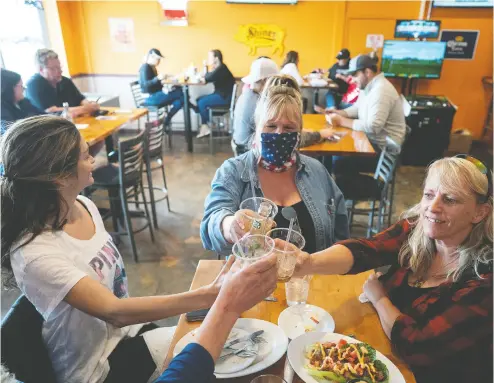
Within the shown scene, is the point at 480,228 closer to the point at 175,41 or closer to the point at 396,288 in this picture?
the point at 396,288

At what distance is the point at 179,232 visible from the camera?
354 cm

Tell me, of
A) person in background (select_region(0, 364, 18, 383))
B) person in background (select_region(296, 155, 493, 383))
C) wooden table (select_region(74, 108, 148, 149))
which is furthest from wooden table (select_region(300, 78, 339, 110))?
person in background (select_region(0, 364, 18, 383))

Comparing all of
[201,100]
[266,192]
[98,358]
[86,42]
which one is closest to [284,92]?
[266,192]

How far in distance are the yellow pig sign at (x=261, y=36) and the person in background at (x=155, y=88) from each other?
1.37 metres

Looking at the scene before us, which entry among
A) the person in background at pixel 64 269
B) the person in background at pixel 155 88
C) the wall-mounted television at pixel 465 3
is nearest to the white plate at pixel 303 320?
the person in background at pixel 64 269

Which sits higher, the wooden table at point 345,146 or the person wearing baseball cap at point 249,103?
the person wearing baseball cap at point 249,103

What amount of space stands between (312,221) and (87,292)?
982 millimetres

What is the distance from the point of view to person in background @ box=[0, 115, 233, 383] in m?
1.15

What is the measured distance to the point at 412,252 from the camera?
136 cm

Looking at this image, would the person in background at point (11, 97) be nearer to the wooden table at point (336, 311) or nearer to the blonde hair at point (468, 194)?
the wooden table at point (336, 311)

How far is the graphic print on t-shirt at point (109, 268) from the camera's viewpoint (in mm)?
1360

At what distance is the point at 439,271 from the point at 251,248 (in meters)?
0.69

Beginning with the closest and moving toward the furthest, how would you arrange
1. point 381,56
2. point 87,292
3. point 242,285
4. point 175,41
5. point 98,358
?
point 242,285, point 87,292, point 98,358, point 381,56, point 175,41

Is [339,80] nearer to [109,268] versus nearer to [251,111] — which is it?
[251,111]
